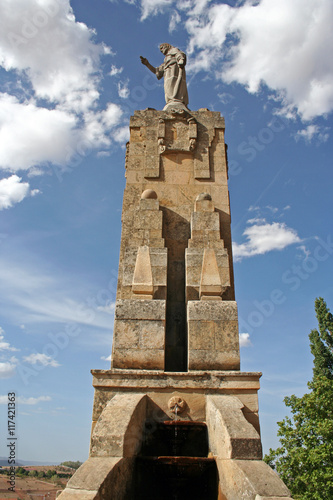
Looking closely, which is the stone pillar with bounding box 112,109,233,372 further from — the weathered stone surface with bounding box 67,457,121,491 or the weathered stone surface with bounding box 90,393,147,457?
the weathered stone surface with bounding box 67,457,121,491

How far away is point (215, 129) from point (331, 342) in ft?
78.0

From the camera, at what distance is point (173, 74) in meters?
9.41

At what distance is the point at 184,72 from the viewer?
9555 mm

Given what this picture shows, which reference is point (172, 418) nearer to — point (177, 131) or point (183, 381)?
point (183, 381)

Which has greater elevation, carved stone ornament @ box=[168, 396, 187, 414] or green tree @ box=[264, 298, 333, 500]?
carved stone ornament @ box=[168, 396, 187, 414]

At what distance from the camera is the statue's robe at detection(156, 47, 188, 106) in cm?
916

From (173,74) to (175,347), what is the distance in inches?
274

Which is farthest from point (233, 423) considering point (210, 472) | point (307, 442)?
point (307, 442)

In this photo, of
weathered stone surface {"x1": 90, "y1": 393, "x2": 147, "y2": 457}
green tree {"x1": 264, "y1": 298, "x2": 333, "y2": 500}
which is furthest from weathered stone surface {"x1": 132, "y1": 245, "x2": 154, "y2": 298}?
green tree {"x1": 264, "y1": 298, "x2": 333, "y2": 500}

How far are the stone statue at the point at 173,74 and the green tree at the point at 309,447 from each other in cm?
1576

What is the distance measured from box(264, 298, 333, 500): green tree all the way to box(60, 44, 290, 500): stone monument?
13.7 meters

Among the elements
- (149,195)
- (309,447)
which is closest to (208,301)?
(149,195)

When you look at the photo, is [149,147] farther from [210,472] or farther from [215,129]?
[210,472]

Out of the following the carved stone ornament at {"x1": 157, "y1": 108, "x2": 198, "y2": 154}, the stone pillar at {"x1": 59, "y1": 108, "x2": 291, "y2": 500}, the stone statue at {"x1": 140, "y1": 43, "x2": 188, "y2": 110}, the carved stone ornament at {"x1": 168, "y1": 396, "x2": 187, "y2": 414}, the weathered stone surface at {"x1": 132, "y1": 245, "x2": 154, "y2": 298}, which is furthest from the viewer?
the stone statue at {"x1": 140, "y1": 43, "x2": 188, "y2": 110}
